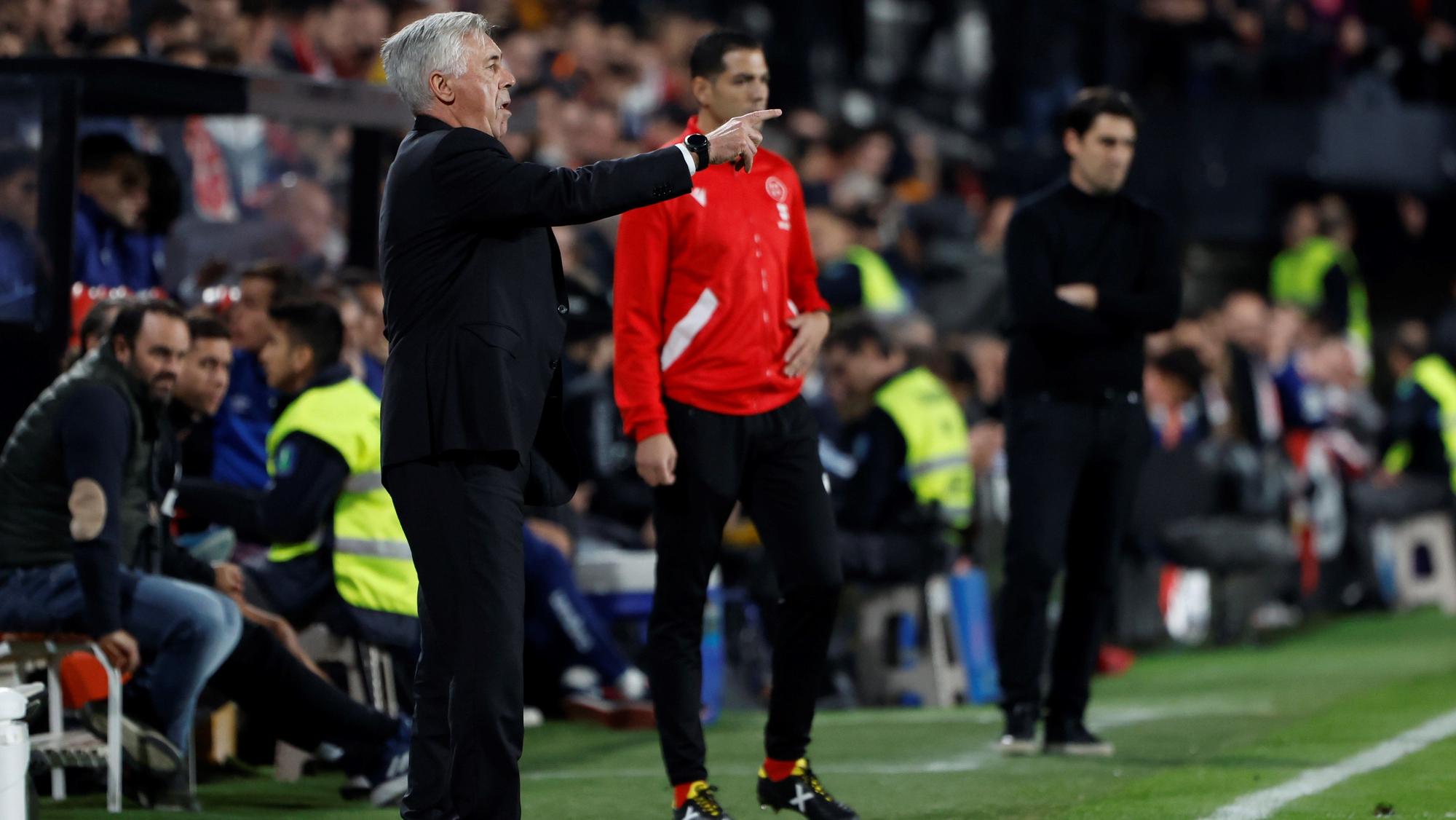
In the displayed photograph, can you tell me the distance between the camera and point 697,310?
5.99m

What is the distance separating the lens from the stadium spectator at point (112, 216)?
8859 millimetres

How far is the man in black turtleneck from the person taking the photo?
739cm

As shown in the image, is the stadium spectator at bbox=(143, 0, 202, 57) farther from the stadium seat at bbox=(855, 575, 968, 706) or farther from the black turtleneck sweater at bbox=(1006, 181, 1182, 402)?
the black turtleneck sweater at bbox=(1006, 181, 1182, 402)

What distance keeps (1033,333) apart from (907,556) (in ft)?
8.49

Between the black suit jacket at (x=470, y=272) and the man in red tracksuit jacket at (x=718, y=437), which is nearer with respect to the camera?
the black suit jacket at (x=470, y=272)

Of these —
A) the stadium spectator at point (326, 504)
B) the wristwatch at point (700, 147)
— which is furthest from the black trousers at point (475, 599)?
the stadium spectator at point (326, 504)

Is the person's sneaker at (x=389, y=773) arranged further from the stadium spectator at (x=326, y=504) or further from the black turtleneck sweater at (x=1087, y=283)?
the black turtleneck sweater at (x=1087, y=283)

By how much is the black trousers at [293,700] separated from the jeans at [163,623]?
0.12 m

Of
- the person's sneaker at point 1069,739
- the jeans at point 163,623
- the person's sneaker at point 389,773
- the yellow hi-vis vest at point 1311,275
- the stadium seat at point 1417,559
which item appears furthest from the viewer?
the yellow hi-vis vest at point 1311,275

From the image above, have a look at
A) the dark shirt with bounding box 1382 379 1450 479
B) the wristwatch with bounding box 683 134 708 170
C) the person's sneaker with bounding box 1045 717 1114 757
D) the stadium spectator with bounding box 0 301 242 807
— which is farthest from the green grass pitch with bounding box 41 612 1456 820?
the dark shirt with bounding box 1382 379 1450 479

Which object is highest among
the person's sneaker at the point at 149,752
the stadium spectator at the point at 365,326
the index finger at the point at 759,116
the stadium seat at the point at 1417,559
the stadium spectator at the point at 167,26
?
the stadium spectator at the point at 167,26

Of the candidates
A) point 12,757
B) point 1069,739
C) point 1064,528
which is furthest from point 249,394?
point 12,757

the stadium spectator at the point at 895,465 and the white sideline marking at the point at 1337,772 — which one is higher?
the stadium spectator at the point at 895,465

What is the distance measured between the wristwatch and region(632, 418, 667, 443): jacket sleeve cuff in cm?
101
